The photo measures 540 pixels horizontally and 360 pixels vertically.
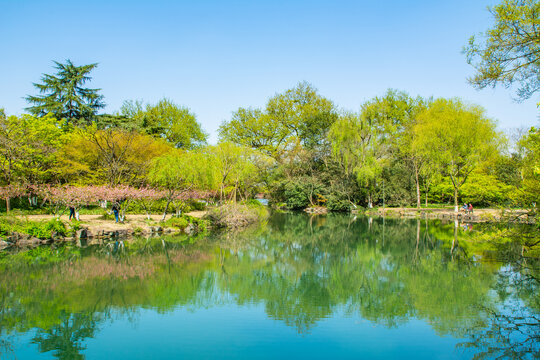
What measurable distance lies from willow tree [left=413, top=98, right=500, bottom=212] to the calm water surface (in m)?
16.2

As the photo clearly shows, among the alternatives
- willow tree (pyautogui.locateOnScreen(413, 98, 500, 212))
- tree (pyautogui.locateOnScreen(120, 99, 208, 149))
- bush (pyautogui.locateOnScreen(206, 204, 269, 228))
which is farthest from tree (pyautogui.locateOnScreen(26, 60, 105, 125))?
willow tree (pyautogui.locateOnScreen(413, 98, 500, 212))

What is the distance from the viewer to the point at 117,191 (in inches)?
704

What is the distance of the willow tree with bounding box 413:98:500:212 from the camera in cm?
2742

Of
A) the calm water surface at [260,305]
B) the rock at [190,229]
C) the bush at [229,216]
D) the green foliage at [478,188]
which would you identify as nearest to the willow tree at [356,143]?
the green foliage at [478,188]

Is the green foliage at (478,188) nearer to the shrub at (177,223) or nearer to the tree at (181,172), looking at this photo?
the tree at (181,172)

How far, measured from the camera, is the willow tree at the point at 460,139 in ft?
90.0

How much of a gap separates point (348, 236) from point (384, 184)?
17665 mm

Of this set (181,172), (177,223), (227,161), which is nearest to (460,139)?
(227,161)

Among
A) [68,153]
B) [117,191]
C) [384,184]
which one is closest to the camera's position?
[117,191]

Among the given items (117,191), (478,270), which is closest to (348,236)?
(478,270)

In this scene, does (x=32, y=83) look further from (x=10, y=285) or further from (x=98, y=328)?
(x=98, y=328)

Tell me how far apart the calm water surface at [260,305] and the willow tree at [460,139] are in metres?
16.2

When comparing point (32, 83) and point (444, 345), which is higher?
point (32, 83)

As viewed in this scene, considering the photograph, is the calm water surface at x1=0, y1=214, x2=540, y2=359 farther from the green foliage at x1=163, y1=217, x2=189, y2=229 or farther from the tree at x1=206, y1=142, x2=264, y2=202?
the tree at x1=206, y1=142, x2=264, y2=202
